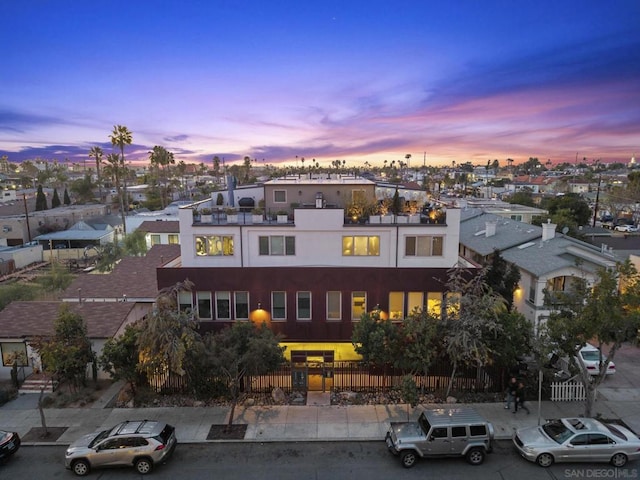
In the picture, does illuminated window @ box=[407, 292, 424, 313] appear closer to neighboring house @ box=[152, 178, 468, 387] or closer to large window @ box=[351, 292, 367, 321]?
neighboring house @ box=[152, 178, 468, 387]

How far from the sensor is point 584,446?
15047 mm

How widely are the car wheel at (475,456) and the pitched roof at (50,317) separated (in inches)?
731

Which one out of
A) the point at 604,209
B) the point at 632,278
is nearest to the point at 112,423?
the point at 632,278

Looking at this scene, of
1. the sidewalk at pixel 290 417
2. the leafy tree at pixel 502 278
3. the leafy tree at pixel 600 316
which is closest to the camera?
the leafy tree at pixel 600 316

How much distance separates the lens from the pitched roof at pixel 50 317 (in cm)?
2319

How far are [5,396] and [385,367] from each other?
62.7 ft

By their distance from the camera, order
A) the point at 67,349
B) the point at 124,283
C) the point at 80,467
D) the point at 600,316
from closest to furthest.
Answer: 1. the point at 80,467
2. the point at 600,316
3. the point at 67,349
4. the point at 124,283

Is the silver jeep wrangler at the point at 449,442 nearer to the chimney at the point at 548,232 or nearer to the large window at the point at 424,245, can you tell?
the large window at the point at 424,245

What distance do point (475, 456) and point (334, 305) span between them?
11.1 metres

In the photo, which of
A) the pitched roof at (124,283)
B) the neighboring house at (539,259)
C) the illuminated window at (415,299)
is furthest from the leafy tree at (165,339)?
the neighboring house at (539,259)

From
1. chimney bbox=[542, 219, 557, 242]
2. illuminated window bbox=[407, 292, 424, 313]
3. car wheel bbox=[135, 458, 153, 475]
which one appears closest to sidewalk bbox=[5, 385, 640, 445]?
car wheel bbox=[135, 458, 153, 475]

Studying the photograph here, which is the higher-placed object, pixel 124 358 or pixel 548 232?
pixel 548 232

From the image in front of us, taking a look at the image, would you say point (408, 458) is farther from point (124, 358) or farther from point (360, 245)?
point (124, 358)

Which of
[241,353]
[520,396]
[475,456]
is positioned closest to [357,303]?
[241,353]
